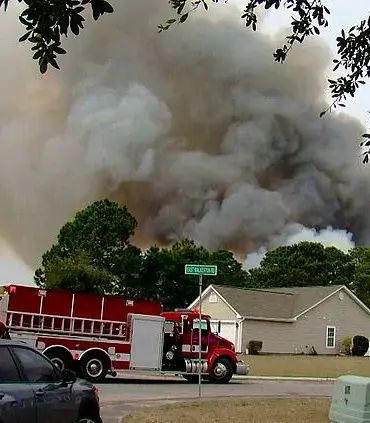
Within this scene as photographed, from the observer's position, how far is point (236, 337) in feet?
160

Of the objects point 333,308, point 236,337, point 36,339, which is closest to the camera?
point 36,339

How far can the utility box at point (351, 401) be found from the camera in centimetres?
1062

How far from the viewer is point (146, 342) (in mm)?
22391

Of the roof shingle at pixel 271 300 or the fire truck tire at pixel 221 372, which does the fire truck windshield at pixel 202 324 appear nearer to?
the fire truck tire at pixel 221 372

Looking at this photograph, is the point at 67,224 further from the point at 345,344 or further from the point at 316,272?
the point at 316,272

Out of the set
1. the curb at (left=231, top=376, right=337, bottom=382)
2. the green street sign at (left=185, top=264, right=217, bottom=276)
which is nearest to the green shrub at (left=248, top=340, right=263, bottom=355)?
the curb at (left=231, top=376, right=337, bottom=382)

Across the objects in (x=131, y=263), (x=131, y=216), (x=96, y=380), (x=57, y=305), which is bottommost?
(x=96, y=380)

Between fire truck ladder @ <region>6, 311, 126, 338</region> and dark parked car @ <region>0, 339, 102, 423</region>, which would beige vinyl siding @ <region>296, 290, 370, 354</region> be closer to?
fire truck ladder @ <region>6, 311, 126, 338</region>

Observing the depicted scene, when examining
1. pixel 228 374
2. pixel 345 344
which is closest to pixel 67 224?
pixel 345 344

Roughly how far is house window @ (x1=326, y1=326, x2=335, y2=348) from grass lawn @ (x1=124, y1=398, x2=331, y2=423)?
3643cm

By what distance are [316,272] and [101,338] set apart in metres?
64.0

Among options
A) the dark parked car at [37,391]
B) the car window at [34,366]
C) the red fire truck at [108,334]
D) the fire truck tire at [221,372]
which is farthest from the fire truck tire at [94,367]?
the car window at [34,366]

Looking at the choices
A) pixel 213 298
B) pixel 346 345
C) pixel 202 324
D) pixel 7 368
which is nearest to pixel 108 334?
pixel 202 324

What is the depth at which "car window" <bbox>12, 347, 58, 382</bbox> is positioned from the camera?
8.02 meters
